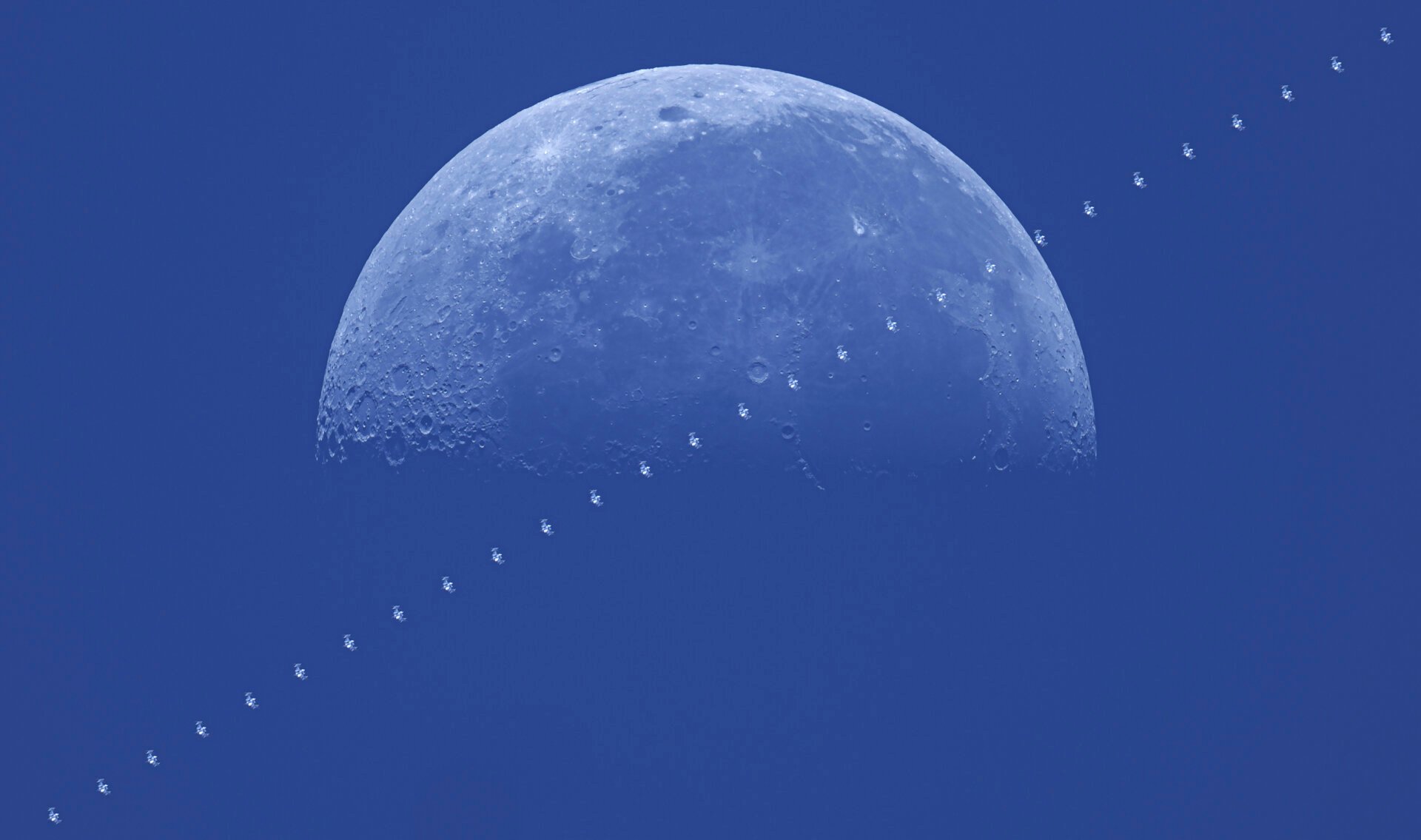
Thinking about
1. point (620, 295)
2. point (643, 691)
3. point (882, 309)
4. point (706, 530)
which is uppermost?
point (620, 295)

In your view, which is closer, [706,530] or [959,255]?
[706,530]

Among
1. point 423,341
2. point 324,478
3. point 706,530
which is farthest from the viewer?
point 324,478

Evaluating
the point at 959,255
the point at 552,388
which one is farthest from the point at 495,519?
the point at 959,255

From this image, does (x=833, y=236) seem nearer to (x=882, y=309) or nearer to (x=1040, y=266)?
(x=882, y=309)

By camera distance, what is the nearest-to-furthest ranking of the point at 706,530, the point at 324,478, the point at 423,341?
1. the point at 706,530
2. the point at 423,341
3. the point at 324,478

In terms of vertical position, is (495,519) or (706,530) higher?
(495,519)

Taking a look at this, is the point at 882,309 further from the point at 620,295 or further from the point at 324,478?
the point at 324,478
